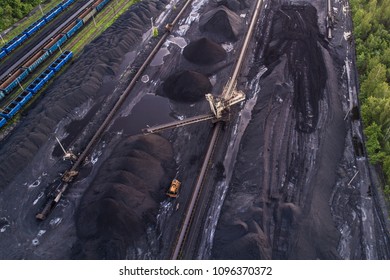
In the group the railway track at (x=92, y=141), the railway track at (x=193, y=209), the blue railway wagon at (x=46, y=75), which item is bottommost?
the railway track at (x=193, y=209)

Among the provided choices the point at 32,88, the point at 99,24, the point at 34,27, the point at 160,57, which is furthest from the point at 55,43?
the point at 160,57

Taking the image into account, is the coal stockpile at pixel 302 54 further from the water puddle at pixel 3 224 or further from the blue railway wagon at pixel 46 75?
the water puddle at pixel 3 224

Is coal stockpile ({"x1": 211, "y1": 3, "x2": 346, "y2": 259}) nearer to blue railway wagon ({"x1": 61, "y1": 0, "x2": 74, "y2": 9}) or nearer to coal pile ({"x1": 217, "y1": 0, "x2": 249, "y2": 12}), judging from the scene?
coal pile ({"x1": 217, "y1": 0, "x2": 249, "y2": 12})

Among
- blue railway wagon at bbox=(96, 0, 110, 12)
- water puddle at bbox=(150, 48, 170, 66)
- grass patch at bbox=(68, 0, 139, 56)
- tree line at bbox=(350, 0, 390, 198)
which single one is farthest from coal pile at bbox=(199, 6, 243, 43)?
blue railway wagon at bbox=(96, 0, 110, 12)

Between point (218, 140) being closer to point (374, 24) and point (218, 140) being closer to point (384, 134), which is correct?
point (384, 134)

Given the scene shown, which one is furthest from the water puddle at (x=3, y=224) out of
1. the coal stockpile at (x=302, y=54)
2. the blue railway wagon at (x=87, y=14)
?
the blue railway wagon at (x=87, y=14)

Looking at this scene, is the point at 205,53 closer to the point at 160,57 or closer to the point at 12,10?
the point at 160,57

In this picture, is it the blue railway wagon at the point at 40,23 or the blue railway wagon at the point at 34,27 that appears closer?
the blue railway wagon at the point at 34,27
